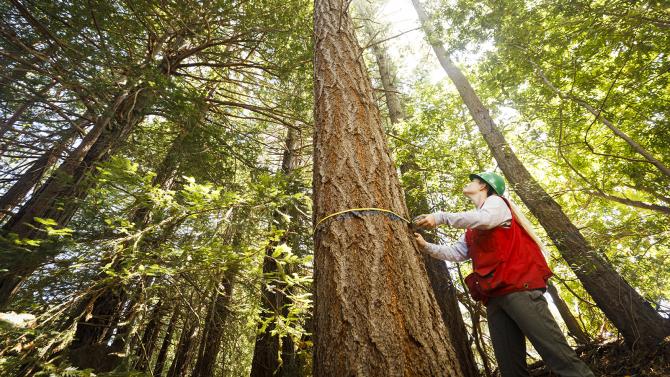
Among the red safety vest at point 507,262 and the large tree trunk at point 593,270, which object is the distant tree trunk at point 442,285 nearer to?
the large tree trunk at point 593,270

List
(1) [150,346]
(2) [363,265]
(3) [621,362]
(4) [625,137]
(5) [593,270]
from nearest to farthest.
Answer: (2) [363,265] < (3) [621,362] < (4) [625,137] < (5) [593,270] < (1) [150,346]

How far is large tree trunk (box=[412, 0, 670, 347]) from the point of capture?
13.6ft

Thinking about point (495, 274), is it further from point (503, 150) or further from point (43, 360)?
point (503, 150)

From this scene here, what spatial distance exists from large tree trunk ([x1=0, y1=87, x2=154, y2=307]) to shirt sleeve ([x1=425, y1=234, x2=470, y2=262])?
344 cm

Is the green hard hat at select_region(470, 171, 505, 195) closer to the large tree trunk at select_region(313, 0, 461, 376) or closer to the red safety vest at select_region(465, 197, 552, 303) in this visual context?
the red safety vest at select_region(465, 197, 552, 303)

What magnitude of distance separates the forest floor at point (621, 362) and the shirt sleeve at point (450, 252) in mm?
2599

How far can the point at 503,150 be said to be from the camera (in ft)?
20.9

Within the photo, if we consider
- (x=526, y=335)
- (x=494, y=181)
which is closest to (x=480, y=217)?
(x=494, y=181)

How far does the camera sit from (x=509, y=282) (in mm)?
2271

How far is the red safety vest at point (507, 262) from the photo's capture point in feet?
7.51

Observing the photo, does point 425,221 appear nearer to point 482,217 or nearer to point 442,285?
point 482,217

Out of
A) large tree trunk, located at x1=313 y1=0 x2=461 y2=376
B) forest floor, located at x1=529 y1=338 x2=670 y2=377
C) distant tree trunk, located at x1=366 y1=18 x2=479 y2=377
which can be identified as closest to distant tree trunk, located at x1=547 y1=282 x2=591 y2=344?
forest floor, located at x1=529 y1=338 x2=670 y2=377

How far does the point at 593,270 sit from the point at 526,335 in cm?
336

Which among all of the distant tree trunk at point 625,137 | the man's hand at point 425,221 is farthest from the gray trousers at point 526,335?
the distant tree trunk at point 625,137
